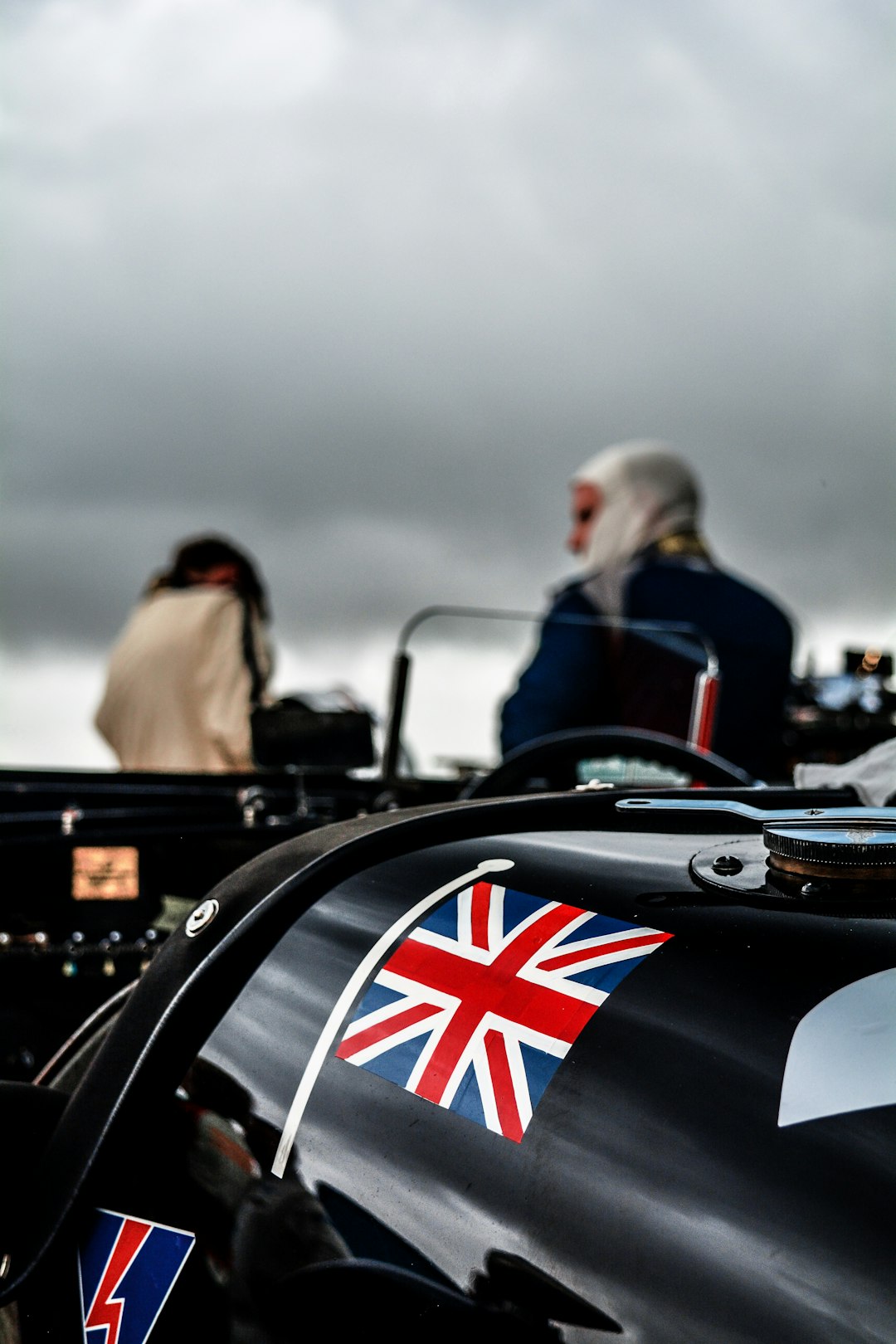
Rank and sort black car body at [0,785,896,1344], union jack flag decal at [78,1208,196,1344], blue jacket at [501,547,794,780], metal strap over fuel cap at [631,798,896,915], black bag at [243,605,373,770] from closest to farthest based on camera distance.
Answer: black car body at [0,785,896,1344], metal strap over fuel cap at [631,798,896,915], union jack flag decal at [78,1208,196,1344], black bag at [243,605,373,770], blue jacket at [501,547,794,780]

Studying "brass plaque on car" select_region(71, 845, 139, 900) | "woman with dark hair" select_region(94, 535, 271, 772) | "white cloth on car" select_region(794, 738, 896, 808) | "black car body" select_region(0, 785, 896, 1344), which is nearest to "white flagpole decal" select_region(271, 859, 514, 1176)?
"black car body" select_region(0, 785, 896, 1344)

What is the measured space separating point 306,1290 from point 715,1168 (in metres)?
0.28

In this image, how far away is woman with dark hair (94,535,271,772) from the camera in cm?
383

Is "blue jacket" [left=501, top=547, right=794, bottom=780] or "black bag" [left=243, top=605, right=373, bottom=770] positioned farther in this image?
"blue jacket" [left=501, top=547, right=794, bottom=780]

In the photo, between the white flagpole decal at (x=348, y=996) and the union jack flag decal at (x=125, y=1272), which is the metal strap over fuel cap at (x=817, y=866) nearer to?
the white flagpole decal at (x=348, y=996)

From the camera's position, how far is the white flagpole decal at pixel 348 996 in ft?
2.74

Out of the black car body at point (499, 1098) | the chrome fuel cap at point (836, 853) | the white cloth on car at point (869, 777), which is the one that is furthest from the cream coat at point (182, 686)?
the chrome fuel cap at point (836, 853)

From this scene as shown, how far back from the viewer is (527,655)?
3.22 meters

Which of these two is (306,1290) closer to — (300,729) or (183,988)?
(183,988)

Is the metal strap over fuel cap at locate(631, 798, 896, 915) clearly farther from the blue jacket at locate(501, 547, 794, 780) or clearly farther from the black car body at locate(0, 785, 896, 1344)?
the blue jacket at locate(501, 547, 794, 780)

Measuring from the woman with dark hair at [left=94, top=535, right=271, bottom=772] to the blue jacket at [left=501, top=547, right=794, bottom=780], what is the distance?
0.97 meters

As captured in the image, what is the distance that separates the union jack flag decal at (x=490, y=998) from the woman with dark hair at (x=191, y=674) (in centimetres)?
296

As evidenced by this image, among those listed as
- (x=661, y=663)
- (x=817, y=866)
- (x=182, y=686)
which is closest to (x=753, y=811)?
(x=817, y=866)

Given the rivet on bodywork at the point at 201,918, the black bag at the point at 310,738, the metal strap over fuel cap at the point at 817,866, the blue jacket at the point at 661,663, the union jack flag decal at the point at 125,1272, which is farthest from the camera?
the blue jacket at the point at 661,663
